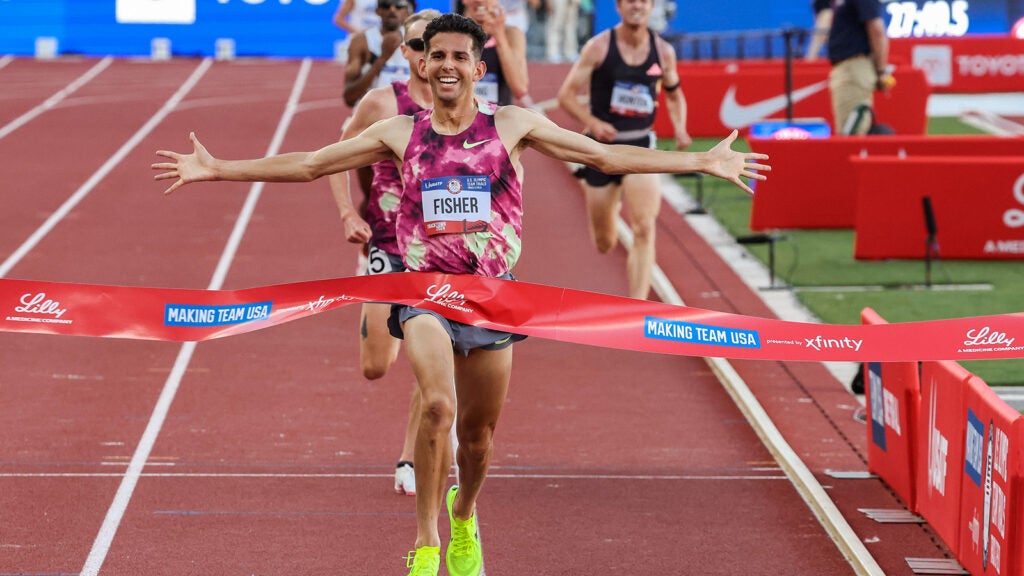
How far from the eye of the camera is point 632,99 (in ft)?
35.0

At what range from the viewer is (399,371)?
10.4 metres

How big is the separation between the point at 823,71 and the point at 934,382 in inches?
619

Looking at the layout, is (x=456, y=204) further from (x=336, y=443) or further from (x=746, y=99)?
(x=746, y=99)

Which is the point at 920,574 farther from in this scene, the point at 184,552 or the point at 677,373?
the point at 677,373

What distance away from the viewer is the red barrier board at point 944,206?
13812 millimetres

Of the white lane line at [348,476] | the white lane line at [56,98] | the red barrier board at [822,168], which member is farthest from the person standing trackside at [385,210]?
the white lane line at [56,98]

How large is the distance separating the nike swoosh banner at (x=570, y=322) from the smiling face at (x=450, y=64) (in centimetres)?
82

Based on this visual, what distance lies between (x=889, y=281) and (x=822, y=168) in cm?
229

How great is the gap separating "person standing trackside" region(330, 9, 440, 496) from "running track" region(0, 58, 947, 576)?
0.51 m

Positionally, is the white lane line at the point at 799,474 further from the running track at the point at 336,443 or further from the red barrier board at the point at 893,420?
the red barrier board at the point at 893,420

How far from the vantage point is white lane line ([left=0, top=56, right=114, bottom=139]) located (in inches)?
865

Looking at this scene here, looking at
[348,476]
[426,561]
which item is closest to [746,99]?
[348,476]

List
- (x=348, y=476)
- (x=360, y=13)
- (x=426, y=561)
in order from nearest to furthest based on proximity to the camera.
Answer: (x=426, y=561) < (x=348, y=476) < (x=360, y=13)

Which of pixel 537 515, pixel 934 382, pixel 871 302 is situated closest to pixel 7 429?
pixel 537 515
